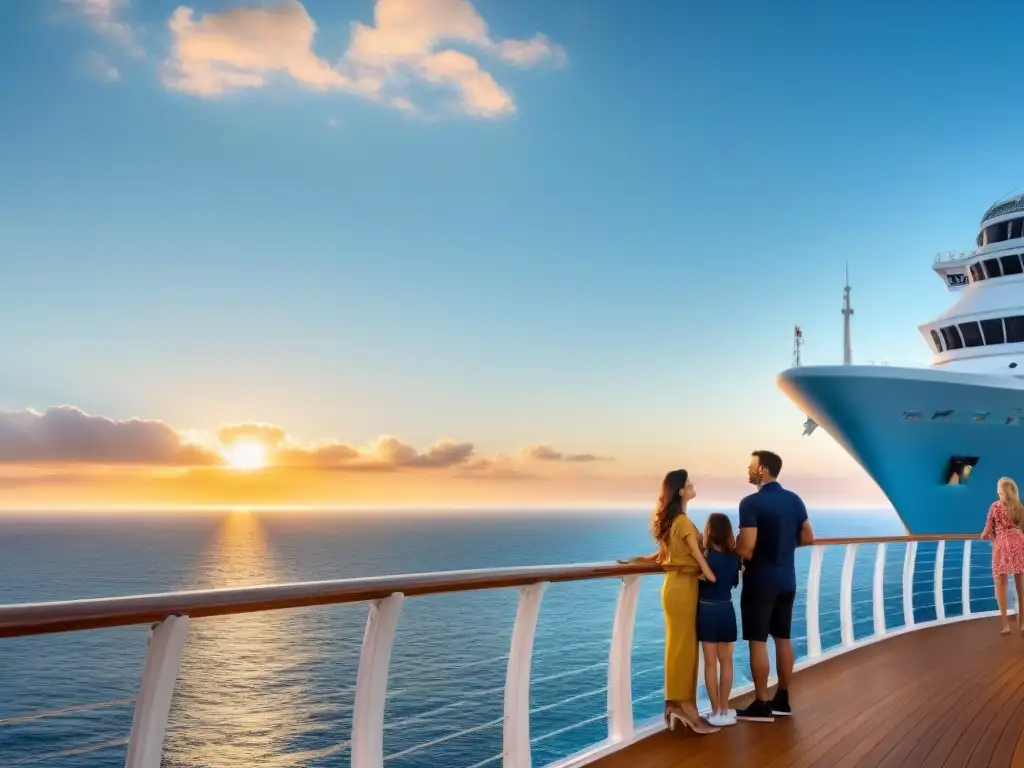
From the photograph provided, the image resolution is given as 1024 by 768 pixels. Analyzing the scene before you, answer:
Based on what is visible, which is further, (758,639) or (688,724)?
(758,639)

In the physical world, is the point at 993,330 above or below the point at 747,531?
above

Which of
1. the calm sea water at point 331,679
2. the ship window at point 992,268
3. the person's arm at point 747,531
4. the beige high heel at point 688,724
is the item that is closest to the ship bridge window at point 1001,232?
the ship window at point 992,268

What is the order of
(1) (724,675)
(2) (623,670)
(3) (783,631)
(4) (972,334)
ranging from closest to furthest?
(2) (623,670)
(1) (724,675)
(3) (783,631)
(4) (972,334)

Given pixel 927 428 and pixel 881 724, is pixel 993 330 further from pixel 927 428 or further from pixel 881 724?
pixel 881 724

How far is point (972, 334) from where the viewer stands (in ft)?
93.7

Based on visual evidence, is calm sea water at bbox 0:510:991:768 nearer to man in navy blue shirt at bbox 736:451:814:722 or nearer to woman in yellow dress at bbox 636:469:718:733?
man in navy blue shirt at bbox 736:451:814:722

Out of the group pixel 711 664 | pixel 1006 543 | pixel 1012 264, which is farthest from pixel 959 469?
pixel 711 664

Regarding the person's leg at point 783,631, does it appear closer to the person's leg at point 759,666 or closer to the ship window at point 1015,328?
the person's leg at point 759,666

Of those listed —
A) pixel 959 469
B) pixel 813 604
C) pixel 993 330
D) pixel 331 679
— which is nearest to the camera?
pixel 813 604

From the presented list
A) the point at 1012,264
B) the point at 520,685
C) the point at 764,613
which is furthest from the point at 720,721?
the point at 1012,264

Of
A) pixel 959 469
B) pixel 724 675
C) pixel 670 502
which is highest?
pixel 959 469

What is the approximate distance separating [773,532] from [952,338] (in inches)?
1065

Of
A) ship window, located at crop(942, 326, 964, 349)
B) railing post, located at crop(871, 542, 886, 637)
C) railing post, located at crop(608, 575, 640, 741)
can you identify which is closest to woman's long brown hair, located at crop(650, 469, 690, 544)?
railing post, located at crop(608, 575, 640, 741)

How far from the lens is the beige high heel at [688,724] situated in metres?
5.07
